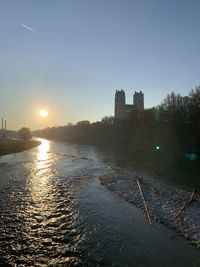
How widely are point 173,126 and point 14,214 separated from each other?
6785 cm

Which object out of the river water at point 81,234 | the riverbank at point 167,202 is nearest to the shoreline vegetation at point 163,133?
the riverbank at point 167,202

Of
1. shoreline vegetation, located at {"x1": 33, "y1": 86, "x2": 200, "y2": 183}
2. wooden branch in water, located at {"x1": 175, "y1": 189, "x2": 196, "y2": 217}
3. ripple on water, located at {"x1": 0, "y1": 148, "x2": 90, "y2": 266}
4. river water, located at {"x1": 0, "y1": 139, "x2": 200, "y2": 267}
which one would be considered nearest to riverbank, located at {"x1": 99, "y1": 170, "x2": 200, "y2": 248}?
wooden branch in water, located at {"x1": 175, "y1": 189, "x2": 196, "y2": 217}

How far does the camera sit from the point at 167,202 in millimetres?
22672

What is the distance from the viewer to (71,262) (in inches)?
492

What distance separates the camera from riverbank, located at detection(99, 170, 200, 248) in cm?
1712

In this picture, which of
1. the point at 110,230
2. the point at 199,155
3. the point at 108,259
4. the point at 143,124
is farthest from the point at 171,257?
the point at 143,124

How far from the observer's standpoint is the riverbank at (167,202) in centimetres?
1712

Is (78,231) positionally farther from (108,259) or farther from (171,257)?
(171,257)

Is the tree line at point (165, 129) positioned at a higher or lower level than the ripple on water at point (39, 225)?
higher

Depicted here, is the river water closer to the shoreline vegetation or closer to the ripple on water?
the ripple on water

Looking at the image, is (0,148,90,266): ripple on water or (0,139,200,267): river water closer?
(0,139,200,267): river water

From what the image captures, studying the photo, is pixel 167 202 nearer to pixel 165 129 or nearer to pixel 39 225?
pixel 39 225

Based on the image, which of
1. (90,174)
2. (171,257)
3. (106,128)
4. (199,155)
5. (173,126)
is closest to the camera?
(171,257)

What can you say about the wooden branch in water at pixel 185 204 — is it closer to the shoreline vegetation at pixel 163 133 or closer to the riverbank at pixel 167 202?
the riverbank at pixel 167 202
